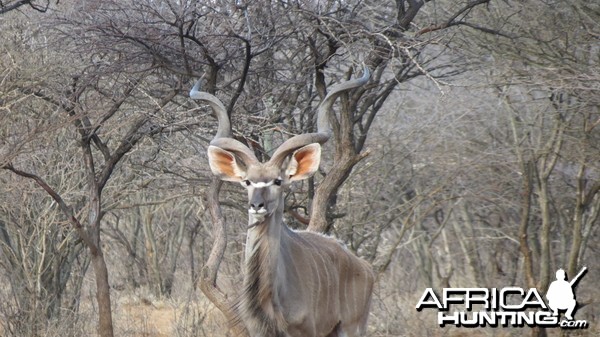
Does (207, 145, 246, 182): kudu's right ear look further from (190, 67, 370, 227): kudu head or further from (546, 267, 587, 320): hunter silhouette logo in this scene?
(546, 267, 587, 320): hunter silhouette logo

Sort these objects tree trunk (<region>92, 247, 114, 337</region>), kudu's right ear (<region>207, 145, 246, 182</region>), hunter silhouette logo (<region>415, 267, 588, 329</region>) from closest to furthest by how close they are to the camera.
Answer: kudu's right ear (<region>207, 145, 246, 182</region>) → tree trunk (<region>92, 247, 114, 337</region>) → hunter silhouette logo (<region>415, 267, 588, 329</region>)

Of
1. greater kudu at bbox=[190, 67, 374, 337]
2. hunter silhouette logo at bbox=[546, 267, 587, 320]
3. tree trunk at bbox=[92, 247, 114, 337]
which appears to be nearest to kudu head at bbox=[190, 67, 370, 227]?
greater kudu at bbox=[190, 67, 374, 337]

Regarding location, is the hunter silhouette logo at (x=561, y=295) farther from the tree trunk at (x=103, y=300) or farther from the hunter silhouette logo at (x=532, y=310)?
the tree trunk at (x=103, y=300)

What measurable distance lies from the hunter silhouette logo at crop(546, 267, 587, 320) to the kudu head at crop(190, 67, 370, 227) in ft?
11.8

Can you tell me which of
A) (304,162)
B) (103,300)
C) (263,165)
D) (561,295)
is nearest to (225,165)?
(263,165)

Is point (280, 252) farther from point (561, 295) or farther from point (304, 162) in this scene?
point (561, 295)

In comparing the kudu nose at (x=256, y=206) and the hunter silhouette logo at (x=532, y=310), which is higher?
the hunter silhouette logo at (x=532, y=310)

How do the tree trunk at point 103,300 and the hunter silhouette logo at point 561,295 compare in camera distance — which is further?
the hunter silhouette logo at point 561,295

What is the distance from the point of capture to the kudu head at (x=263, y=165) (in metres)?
5.45

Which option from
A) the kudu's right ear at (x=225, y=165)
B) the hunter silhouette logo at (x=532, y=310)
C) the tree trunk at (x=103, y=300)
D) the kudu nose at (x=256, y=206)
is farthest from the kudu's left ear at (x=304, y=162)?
the hunter silhouette logo at (x=532, y=310)

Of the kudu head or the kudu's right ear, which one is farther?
the kudu's right ear

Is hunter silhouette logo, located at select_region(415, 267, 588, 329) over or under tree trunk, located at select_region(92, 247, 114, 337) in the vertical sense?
over

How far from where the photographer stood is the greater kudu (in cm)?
555

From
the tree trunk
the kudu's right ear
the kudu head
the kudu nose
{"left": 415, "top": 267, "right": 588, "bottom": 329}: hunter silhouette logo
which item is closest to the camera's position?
the kudu nose
